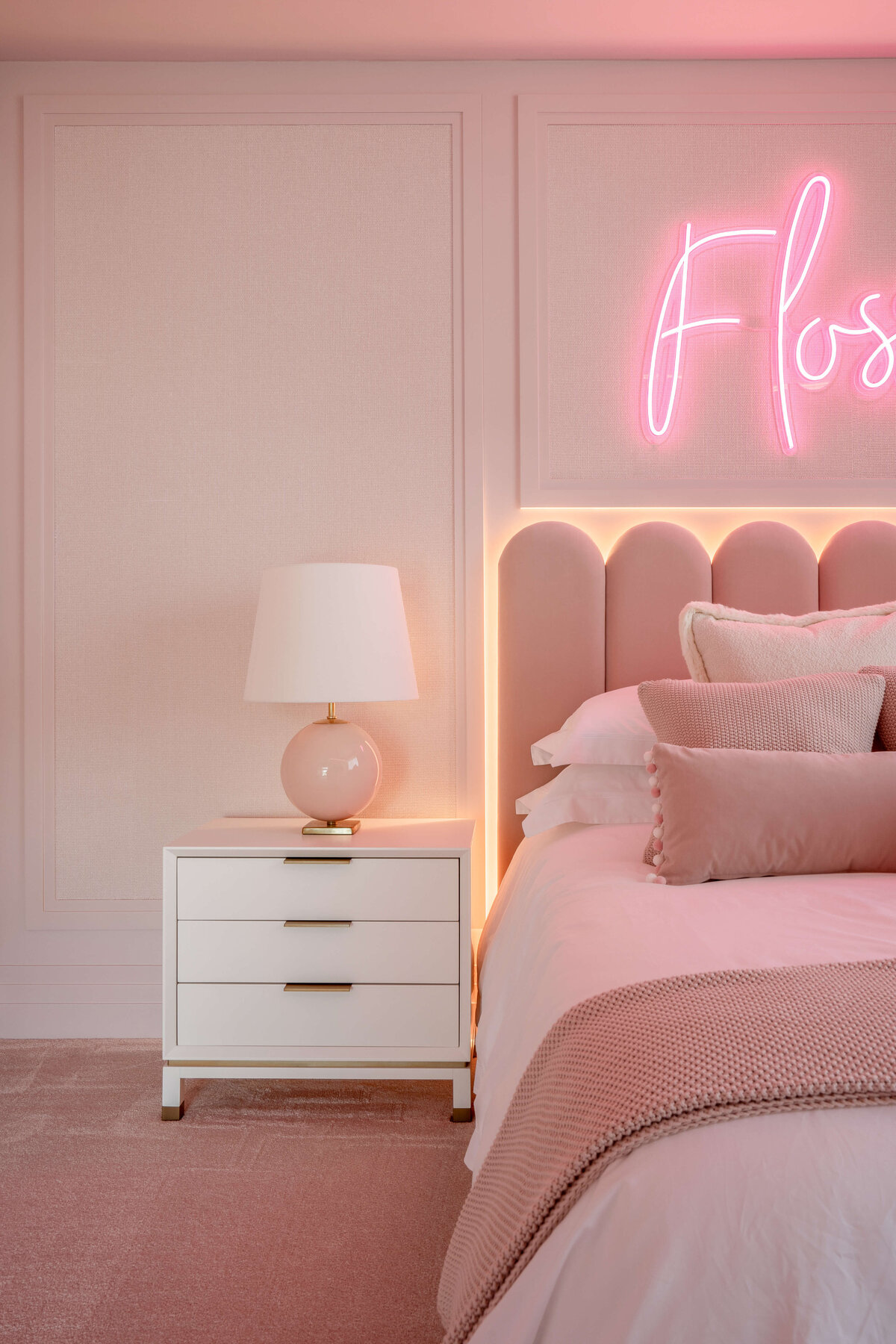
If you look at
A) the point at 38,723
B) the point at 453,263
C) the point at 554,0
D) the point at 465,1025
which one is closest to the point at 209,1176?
the point at 465,1025

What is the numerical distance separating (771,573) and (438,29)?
1.57 metres

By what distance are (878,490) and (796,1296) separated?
6.70 ft

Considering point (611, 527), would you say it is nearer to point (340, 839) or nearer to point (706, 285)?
point (706, 285)

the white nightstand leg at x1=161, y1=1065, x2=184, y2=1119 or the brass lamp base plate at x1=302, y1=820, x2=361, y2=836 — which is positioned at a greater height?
the brass lamp base plate at x1=302, y1=820, x2=361, y2=836

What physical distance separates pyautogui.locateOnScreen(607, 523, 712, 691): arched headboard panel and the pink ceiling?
4.02 ft

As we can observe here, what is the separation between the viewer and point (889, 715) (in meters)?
1.60

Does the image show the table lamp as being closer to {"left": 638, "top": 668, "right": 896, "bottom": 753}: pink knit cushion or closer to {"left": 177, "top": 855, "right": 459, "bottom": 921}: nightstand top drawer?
{"left": 177, "top": 855, "right": 459, "bottom": 921}: nightstand top drawer

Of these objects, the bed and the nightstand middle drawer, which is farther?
the nightstand middle drawer

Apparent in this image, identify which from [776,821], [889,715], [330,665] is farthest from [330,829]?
[889,715]

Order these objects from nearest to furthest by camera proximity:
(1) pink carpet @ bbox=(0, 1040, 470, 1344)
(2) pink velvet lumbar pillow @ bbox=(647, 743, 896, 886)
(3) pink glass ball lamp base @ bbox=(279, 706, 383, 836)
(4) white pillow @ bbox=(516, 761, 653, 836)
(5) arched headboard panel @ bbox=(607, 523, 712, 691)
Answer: (1) pink carpet @ bbox=(0, 1040, 470, 1344) < (2) pink velvet lumbar pillow @ bbox=(647, 743, 896, 886) < (4) white pillow @ bbox=(516, 761, 653, 836) < (3) pink glass ball lamp base @ bbox=(279, 706, 383, 836) < (5) arched headboard panel @ bbox=(607, 523, 712, 691)

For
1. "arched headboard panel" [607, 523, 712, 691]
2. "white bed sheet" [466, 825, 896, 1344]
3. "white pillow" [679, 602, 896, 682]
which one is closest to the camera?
"white bed sheet" [466, 825, 896, 1344]

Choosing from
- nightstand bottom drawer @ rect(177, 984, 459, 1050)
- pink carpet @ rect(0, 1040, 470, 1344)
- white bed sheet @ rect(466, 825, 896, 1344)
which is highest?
white bed sheet @ rect(466, 825, 896, 1344)

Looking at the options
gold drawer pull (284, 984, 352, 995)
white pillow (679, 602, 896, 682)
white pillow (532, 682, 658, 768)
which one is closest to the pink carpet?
gold drawer pull (284, 984, 352, 995)

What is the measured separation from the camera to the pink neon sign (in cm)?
225
